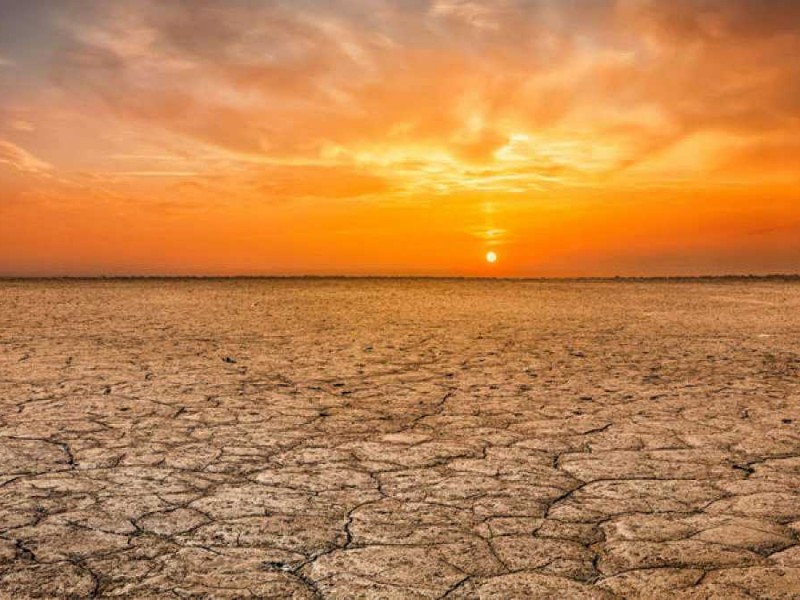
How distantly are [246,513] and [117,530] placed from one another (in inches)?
17.4

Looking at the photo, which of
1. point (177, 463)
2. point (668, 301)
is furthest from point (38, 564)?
point (668, 301)

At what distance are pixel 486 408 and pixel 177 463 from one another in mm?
2058

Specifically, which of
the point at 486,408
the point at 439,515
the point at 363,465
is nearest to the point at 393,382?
the point at 486,408

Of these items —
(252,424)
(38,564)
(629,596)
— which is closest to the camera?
(629,596)

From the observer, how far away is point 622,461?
3.61 m

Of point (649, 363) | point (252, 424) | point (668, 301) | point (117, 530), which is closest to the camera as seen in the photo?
point (117, 530)

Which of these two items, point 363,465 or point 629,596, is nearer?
point 629,596

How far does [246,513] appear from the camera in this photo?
283cm

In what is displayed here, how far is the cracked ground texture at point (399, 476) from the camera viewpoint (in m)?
2.30

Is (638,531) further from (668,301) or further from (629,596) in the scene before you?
(668,301)

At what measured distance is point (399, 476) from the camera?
3334 millimetres

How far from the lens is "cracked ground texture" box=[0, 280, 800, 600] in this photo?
2.30 meters

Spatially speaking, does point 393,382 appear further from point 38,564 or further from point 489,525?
point 38,564

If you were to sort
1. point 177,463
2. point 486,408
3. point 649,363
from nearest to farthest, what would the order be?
point 177,463 < point 486,408 < point 649,363
